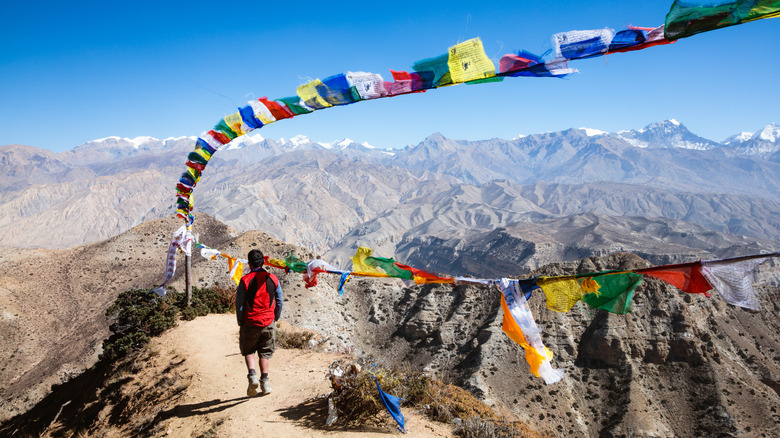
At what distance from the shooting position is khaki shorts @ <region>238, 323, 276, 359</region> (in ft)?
19.5

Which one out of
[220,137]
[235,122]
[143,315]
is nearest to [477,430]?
[235,122]

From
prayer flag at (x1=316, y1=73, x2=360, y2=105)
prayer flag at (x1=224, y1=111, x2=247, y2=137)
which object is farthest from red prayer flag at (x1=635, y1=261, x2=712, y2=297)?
prayer flag at (x1=224, y1=111, x2=247, y2=137)

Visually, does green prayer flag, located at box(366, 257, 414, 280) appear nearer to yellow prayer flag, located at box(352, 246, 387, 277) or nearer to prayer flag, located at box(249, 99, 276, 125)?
yellow prayer flag, located at box(352, 246, 387, 277)

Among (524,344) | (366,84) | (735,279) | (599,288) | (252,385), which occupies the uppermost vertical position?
(366,84)

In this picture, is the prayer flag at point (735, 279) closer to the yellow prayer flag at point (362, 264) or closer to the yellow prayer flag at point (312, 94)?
the yellow prayer flag at point (362, 264)

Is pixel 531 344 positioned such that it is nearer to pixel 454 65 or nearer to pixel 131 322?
pixel 454 65

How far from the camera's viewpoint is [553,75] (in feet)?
12.8

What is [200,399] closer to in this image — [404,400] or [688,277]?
[404,400]

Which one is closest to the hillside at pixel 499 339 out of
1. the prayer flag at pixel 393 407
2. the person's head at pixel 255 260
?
the prayer flag at pixel 393 407

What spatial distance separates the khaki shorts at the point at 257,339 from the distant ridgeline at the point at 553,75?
176cm

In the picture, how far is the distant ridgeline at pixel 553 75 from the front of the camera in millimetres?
3342

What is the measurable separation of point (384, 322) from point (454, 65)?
112 ft

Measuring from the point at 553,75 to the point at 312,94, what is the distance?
3.34 metres

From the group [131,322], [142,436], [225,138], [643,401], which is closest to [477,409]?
[142,436]
